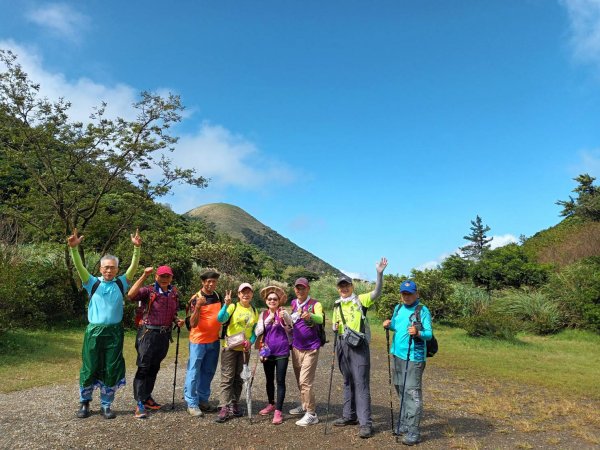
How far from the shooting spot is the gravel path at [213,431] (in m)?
4.75

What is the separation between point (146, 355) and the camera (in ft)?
17.8

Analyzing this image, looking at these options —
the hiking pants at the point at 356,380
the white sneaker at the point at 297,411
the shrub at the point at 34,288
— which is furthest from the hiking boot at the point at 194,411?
the shrub at the point at 34,288

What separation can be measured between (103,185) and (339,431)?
533 inches

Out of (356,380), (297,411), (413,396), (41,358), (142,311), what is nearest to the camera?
(413,396)

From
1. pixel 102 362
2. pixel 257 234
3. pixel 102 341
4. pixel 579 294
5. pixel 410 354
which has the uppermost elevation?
pixel 257 234

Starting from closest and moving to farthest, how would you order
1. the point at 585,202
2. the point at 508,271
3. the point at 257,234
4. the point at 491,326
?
1. the point at 491,326
2. the point at 508,271
3. the point at 585,202
4. the point at 257,234

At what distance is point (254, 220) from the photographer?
130625 millimetres

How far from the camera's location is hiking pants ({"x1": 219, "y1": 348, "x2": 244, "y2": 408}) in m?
5.48

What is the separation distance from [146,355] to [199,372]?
0.68 meters

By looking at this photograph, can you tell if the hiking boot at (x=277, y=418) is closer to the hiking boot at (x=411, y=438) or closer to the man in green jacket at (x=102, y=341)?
the hiking boot at (x=411, y=438)

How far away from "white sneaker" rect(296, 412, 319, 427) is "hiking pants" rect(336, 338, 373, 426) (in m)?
0.36

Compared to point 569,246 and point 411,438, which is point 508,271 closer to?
point 569,246

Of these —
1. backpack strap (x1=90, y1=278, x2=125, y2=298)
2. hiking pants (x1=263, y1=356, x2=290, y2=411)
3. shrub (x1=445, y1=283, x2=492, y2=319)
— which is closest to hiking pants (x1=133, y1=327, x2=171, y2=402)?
backpack strap (x1=90, y1=278, x2=125, y2=298)

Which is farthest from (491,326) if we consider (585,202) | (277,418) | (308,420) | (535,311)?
(585,202)
